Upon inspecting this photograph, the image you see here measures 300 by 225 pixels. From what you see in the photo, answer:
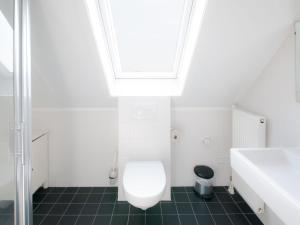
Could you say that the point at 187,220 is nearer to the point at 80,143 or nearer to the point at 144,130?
the point at 144,130

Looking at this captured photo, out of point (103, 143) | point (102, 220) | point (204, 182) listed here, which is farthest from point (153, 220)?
point (103, 143)

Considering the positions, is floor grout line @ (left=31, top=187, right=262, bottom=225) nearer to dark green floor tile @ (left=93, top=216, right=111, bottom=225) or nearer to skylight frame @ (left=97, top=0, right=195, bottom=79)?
dark green floor tile @ (left=93, top=216, right=111, bottom=225)

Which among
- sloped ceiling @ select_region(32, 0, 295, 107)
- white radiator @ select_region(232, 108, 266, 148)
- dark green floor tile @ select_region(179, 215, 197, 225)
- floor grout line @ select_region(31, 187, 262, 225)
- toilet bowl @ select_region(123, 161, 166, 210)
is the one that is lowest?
dark green floor tile @ select_region(179, 215, 197, 225)

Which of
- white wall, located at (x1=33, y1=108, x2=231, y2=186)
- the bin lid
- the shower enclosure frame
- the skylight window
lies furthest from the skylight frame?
the bin lid

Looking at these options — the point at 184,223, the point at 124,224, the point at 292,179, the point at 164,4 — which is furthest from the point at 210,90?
the point at 124,224

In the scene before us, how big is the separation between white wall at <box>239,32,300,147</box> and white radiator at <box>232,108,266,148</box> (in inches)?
3.4

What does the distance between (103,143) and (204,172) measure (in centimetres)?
115

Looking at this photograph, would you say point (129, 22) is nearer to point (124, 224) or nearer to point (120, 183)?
point (120, 183)

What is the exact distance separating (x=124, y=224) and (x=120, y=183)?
445 mm

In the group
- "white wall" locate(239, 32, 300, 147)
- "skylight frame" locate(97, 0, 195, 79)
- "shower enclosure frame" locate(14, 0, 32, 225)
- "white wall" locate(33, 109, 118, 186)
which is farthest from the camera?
"white wall" locate(33, 109, 118, 186)

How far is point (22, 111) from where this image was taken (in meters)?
1.26

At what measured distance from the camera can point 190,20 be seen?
1.65m

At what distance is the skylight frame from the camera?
5.14 feet

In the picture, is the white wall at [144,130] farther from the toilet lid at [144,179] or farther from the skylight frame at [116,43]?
the skylight frame at [116,43]
